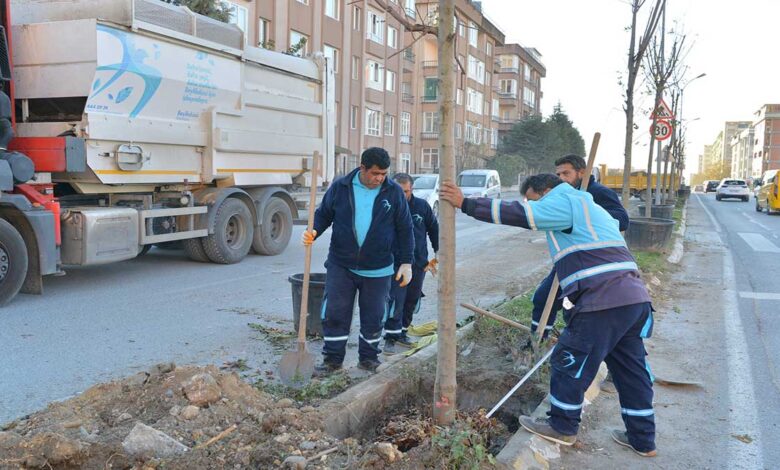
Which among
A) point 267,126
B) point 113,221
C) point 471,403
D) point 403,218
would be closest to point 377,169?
point 403,218

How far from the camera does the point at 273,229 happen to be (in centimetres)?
1184

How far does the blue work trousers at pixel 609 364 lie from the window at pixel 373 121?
33867 millimetres

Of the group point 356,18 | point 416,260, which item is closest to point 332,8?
point 356,18

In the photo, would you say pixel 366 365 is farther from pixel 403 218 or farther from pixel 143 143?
pixel 143 143

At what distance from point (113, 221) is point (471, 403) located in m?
5.50

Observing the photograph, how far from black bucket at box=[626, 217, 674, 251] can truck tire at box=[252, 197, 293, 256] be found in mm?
6175

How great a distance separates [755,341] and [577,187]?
9.18 ft

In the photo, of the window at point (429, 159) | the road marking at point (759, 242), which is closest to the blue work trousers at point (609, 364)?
the road marking at point (759, 242)

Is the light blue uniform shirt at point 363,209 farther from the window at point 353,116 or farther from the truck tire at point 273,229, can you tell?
the window at point 353,116

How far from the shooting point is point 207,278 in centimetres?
914

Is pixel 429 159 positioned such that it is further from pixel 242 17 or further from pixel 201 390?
pixel 201 390

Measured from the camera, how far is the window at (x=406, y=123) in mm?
43906

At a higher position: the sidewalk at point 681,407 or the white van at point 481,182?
the white van at point 481,182

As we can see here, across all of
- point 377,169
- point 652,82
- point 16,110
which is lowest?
point 377,169
